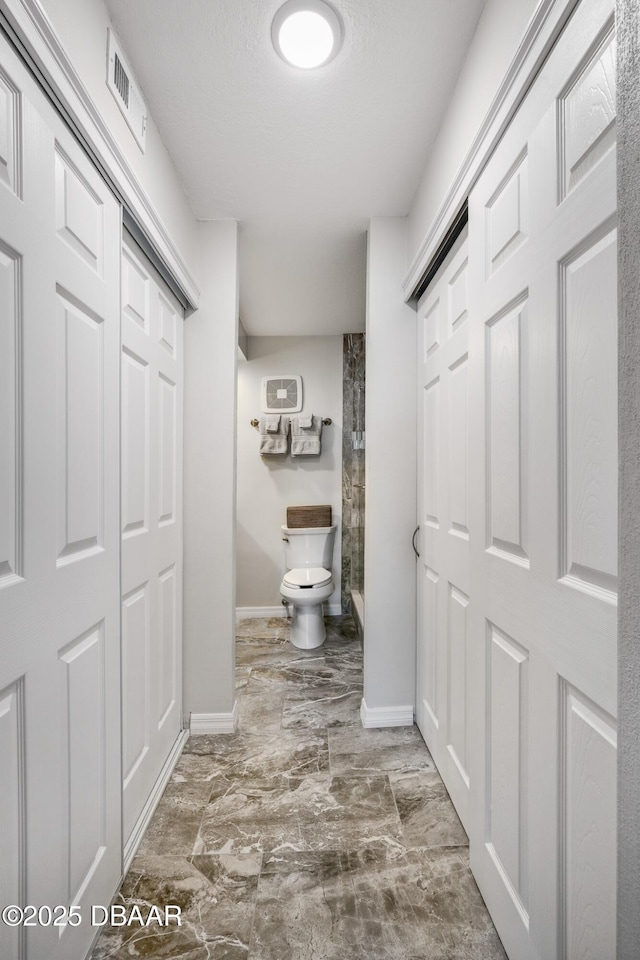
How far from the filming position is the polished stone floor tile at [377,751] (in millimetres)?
1957

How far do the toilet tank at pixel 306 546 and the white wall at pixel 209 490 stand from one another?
1.59 m

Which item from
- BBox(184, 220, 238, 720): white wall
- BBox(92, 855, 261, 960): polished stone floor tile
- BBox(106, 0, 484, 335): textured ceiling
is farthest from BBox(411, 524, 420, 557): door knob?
BBox(106, 0, 484, 335): textured ceiling

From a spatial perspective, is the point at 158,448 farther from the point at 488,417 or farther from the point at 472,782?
the point at 472,782

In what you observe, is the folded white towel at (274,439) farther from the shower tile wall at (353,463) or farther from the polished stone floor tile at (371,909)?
the polished stone floor tile at (371,909)

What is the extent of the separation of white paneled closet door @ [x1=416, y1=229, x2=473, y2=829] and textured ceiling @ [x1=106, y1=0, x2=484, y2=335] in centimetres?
48

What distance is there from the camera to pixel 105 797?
4.18 feet

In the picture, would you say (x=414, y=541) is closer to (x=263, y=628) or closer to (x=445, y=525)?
(x=445, y=525)

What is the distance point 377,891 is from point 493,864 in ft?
1.19

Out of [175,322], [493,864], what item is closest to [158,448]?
[175,322]

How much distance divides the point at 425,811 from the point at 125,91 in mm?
2506

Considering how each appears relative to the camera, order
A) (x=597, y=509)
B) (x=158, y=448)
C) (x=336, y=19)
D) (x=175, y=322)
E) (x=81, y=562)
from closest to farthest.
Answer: (x=597, y=509) < (x=81, y=562) < (x=336, y=19) < (x=158, y=448) < (x=175, y=322)

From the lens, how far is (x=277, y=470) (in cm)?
414

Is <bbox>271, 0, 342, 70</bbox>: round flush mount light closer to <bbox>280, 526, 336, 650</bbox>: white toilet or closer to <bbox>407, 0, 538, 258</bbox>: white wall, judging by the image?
<bbox>407, 0, 538, 258</bbox>: white wall

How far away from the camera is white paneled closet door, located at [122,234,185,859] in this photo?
5.03 ft
